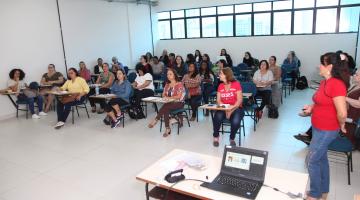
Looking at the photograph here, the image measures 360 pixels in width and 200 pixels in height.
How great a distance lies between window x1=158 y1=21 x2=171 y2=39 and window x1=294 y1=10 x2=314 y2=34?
17.2 ft

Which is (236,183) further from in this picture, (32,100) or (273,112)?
(32,100)

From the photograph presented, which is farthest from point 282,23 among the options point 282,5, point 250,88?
point 250,88

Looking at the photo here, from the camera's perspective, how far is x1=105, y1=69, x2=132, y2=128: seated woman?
5.88 metres

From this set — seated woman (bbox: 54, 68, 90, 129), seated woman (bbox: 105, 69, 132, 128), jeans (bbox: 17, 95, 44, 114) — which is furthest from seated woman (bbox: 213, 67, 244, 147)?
jeans (bbox: 17, 95, 44, 114)

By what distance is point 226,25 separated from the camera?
1084 cm

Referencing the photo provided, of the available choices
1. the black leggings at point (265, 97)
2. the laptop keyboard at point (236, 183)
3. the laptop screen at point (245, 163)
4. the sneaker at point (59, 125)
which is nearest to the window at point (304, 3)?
the black leggings at point (265, 97)

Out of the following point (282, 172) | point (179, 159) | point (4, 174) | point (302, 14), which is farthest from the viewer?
point (302, 14)

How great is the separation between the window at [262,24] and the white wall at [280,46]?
9.1 inches

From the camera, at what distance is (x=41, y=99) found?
7344 millimetres

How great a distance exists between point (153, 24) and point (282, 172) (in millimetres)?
10804

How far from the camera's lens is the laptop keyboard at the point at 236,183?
2008 mm

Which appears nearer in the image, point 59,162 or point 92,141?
point 59,162

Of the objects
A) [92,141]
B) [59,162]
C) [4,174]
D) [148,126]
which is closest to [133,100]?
[148,126]

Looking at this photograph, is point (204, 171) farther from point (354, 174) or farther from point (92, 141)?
point (92, 141)
